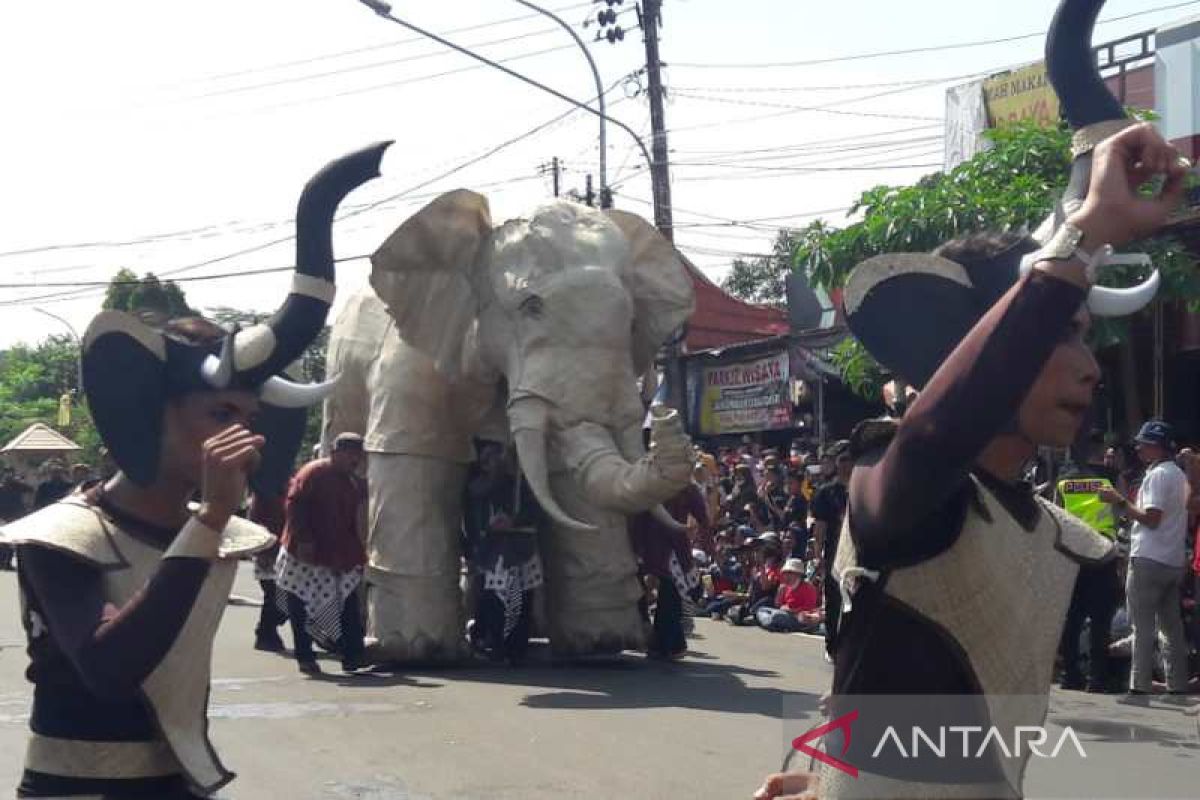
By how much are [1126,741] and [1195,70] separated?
9.92 m

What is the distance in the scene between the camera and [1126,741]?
8414 millimetres

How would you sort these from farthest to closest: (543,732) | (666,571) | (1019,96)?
(1019,96) → (666,571) → (543,732)

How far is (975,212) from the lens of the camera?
12367 mm

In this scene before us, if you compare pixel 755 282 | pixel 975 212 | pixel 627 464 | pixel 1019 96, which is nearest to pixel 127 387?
pixel 627 464

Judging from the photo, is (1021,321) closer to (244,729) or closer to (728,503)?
(244,729)

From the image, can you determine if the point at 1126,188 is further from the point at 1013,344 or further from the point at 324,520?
the point at 324,520

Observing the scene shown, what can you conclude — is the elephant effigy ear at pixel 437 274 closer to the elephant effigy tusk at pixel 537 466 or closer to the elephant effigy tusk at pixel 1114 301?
the elephant effigy tusk at pixel 537 466

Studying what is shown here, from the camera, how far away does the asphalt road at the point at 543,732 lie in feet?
24.5

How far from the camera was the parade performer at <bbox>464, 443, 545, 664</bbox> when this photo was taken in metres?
11.2

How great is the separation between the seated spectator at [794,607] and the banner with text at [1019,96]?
24.0 feet

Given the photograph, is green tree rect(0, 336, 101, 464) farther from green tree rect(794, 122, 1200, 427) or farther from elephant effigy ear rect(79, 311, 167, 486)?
elephant effigy ear rect(79, 311, 167, 486)

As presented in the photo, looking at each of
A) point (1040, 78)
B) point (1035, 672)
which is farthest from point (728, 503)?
point (1035, 672)

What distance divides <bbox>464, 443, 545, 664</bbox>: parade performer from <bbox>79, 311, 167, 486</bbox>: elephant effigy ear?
25.7ft

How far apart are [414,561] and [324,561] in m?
0.57
